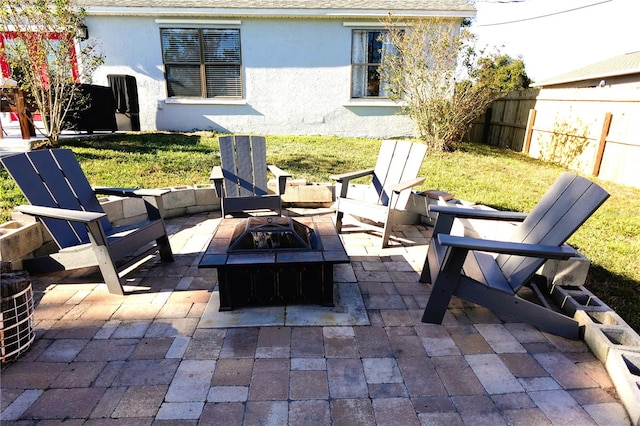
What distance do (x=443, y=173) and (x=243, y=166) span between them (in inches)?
124

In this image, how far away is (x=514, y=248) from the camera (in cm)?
216

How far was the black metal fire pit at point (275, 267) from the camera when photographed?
247 centimetres

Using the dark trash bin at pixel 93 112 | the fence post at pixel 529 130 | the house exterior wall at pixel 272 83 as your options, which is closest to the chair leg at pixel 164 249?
the dark trash bin at pixel 93 112

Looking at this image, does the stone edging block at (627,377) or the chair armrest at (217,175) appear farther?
the chair armrest at (217,175)

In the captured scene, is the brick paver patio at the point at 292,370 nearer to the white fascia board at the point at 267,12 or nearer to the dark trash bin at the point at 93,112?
the dark trash bin at the point at 93,112

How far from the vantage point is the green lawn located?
3.20m

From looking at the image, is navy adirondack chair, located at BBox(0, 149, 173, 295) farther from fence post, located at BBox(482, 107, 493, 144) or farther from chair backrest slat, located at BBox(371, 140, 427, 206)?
fence post, located at BBox(482, 107, 493, 144)

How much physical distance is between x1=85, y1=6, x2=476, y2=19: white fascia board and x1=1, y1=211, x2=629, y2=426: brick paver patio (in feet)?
23.8

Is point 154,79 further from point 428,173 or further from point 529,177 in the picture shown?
point 529,177

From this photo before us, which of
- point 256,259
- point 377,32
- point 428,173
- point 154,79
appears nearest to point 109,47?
point 154,79

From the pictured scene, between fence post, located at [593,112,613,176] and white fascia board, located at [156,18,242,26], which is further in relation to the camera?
white fascia board, located at [156,18,242,26]

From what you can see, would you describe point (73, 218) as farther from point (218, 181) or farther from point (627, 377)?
point (627, 377)

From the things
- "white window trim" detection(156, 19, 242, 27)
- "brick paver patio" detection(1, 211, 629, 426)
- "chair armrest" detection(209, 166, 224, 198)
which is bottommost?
"brick paver patio" detection(1, 211, 629, 426)

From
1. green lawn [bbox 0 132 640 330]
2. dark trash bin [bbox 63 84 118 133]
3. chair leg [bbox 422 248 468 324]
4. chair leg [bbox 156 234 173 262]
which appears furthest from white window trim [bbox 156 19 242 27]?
chair leg [bbox 422 248 468 324]
